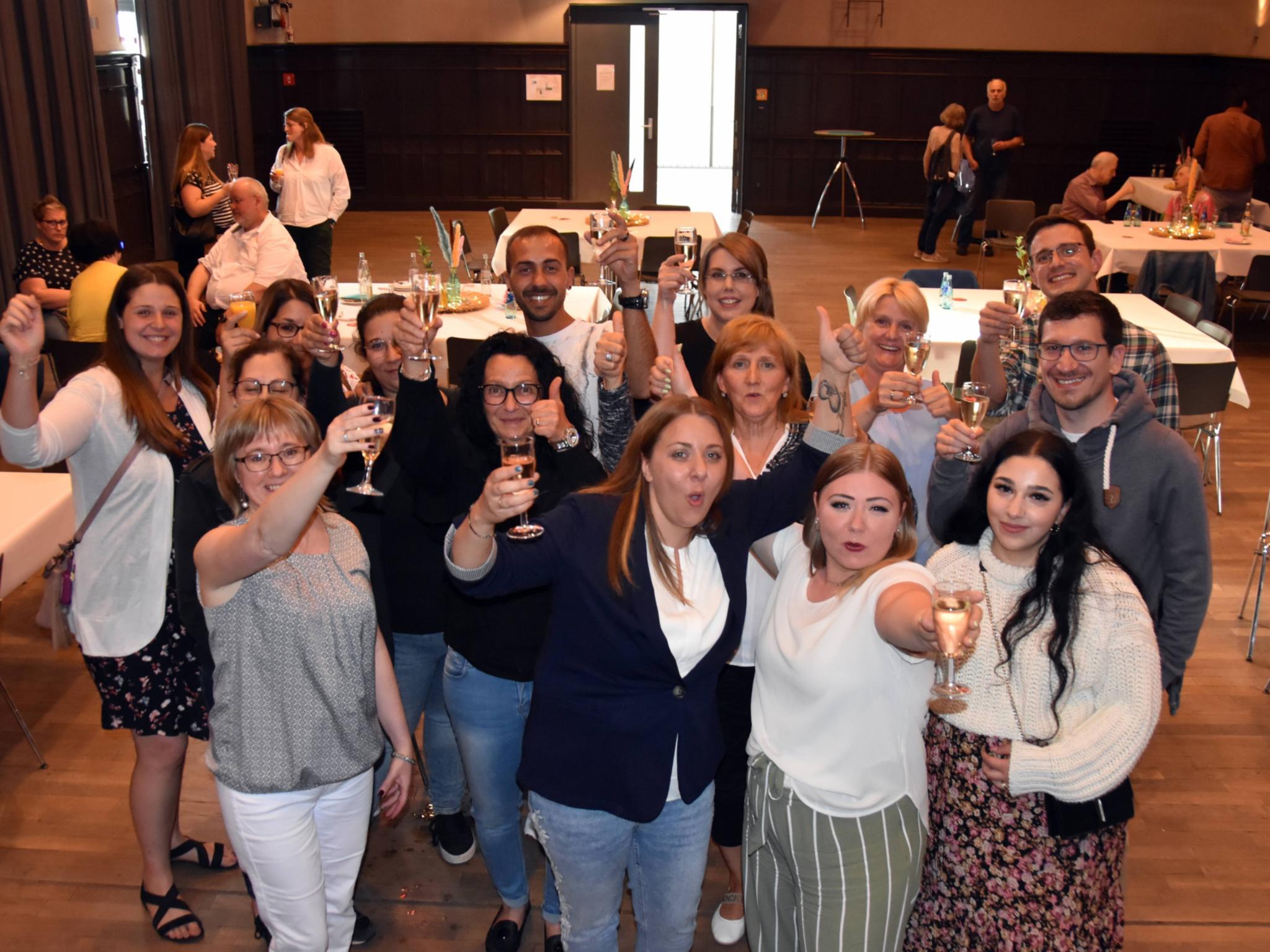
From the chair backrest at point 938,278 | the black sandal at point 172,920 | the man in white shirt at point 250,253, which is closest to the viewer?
the black sandal at point 172,920

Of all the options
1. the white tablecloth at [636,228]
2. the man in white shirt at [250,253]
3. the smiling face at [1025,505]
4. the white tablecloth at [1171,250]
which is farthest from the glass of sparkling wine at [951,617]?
the white tablecloth at [1171,250]

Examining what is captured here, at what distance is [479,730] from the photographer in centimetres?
300

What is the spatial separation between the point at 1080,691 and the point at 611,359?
1.49 meters

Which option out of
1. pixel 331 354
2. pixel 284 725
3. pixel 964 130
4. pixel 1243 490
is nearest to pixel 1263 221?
pixel 964 130

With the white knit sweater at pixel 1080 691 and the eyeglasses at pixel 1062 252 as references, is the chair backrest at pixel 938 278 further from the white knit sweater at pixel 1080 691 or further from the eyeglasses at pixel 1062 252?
the white knit sweater at pixel 1080 691

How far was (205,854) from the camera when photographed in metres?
3.60

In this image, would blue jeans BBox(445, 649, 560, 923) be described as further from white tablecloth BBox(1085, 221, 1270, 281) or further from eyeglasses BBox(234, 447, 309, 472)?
white tablecloth BBox(1085, 221, 1270, 281)

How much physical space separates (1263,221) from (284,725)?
1170 centimetres

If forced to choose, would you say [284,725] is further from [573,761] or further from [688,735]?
[688,735]

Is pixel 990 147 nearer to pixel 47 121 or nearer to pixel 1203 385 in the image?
pixel 1203 385

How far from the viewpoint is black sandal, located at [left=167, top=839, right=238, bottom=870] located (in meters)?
3.59

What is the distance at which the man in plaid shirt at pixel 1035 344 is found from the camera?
12.0ft

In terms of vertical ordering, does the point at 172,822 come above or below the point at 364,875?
above

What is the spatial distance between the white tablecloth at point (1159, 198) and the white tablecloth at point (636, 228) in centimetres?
463
